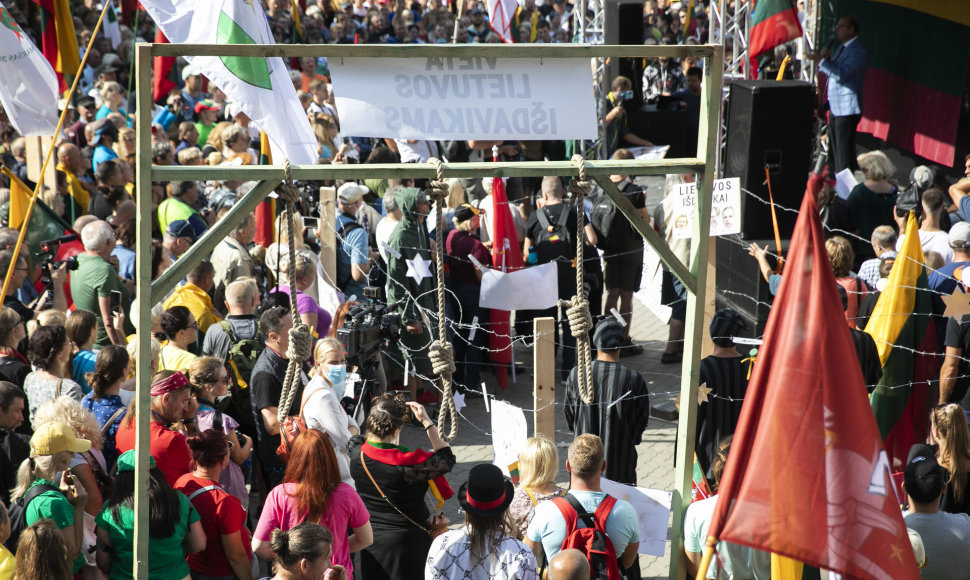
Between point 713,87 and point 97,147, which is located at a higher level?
point 713,87

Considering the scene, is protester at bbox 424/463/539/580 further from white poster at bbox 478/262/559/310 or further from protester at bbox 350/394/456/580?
white poster at bbox 478/262/559/310

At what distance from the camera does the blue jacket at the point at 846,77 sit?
1169 centimetres

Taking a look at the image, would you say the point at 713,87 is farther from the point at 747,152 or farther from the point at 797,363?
the point at 747,152

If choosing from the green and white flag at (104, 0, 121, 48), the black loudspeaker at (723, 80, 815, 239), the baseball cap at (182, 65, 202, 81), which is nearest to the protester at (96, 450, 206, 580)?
the black loudspeaker at (723, 80, 815, 239)

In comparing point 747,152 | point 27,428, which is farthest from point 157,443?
point 747,152

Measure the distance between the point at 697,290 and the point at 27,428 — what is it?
143 inches

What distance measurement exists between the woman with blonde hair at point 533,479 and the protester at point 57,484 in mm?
1822

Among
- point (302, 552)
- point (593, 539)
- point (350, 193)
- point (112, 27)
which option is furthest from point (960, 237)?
point (112, 27)

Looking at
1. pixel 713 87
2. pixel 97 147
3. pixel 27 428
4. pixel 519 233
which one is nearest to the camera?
pixel 713 87

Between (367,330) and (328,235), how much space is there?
2.25m

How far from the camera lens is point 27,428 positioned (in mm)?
5301

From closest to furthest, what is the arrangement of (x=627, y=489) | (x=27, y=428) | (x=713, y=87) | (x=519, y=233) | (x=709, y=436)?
(x=713, y=87) → (x=627, y=489) → (x=27, y=428) → (x=709, y=436) → (x=519, y=233)

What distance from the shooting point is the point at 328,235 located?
316 inches

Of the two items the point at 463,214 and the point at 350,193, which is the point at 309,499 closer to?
the point at 463,214
